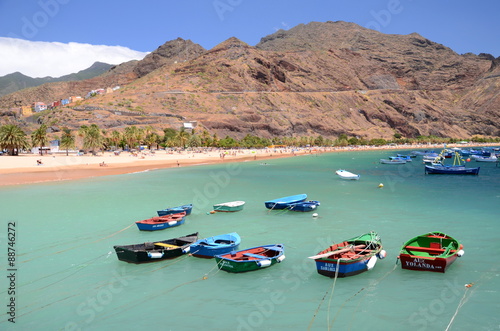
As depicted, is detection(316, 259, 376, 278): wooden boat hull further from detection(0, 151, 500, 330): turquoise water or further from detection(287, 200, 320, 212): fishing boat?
detection(287, 200, 320, 212): fishing boat

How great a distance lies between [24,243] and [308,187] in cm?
4523

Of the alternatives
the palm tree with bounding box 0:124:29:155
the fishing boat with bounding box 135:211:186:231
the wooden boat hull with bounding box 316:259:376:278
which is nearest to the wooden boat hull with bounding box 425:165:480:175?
the fishing boat with bounding box 135:211:186:231

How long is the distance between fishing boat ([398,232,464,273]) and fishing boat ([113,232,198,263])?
1416 centimetres

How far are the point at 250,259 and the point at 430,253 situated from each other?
11.6 m

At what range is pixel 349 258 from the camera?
2389cm

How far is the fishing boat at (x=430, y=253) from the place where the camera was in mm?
23891

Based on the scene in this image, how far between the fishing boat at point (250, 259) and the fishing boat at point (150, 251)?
3.32 m

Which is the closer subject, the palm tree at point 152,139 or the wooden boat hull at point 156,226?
the wooden boat hull at point 156,226

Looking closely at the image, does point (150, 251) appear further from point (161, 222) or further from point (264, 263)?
point (161, 222)

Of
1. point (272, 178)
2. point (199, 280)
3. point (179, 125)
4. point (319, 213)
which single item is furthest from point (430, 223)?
point (179, 125)

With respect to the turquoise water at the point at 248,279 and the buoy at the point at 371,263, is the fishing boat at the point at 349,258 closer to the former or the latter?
the buoy at the point at 371,263

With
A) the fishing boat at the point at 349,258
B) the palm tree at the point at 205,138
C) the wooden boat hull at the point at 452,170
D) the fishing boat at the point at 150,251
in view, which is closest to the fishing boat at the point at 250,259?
the fishing boat at the point at 349,258

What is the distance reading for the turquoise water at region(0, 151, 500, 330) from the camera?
61.6 feet

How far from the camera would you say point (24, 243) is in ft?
101
